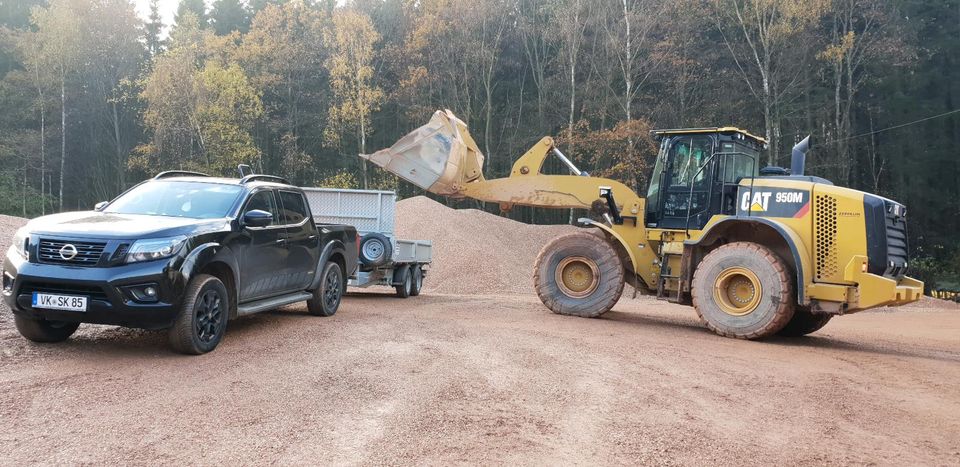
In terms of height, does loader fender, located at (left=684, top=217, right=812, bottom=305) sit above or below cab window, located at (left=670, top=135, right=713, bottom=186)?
below

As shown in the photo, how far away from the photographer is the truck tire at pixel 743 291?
9.53m

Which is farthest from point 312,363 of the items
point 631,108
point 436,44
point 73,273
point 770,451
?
point 436,44

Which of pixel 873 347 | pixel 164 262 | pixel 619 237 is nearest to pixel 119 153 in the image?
pixel 619 237

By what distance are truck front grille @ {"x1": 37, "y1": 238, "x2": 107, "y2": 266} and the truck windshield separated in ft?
4.20

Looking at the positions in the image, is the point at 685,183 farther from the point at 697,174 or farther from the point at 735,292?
the point at 735,292

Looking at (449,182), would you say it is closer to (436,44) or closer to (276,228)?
(276,228)

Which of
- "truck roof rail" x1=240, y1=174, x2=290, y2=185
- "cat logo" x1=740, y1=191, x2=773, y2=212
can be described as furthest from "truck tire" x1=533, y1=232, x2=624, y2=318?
"truck roof rail" x1=240, y1=174, x2=290, y2=185

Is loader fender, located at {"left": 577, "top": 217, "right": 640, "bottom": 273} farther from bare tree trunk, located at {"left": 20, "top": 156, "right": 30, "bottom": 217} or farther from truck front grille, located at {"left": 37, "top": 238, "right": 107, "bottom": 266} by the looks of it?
bare tree trunk, located at {"left": 20, "top": 156, "right": 30, "bottom": 217}

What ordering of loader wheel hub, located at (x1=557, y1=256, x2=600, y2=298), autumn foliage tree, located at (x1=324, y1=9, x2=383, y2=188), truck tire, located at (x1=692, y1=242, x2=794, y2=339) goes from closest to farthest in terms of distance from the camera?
truck tire, located at (x1=692, y1=242, x2=794, y2=339) → loader wheel hub, located at (x1=557, y1=256, x2=600, y2=298) → autumn foliage tree, located at (x1=324, y1=9, x2=383, y2=188)

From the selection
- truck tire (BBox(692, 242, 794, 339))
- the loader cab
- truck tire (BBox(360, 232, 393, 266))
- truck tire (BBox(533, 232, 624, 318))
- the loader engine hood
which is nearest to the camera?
the loader engine hood

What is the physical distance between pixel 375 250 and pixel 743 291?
7373mm

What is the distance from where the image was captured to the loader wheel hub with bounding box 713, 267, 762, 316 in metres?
9.88

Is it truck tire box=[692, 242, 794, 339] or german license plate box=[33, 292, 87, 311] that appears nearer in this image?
german license plate box=[33, 292, 87, 311]

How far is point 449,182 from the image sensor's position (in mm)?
12594
